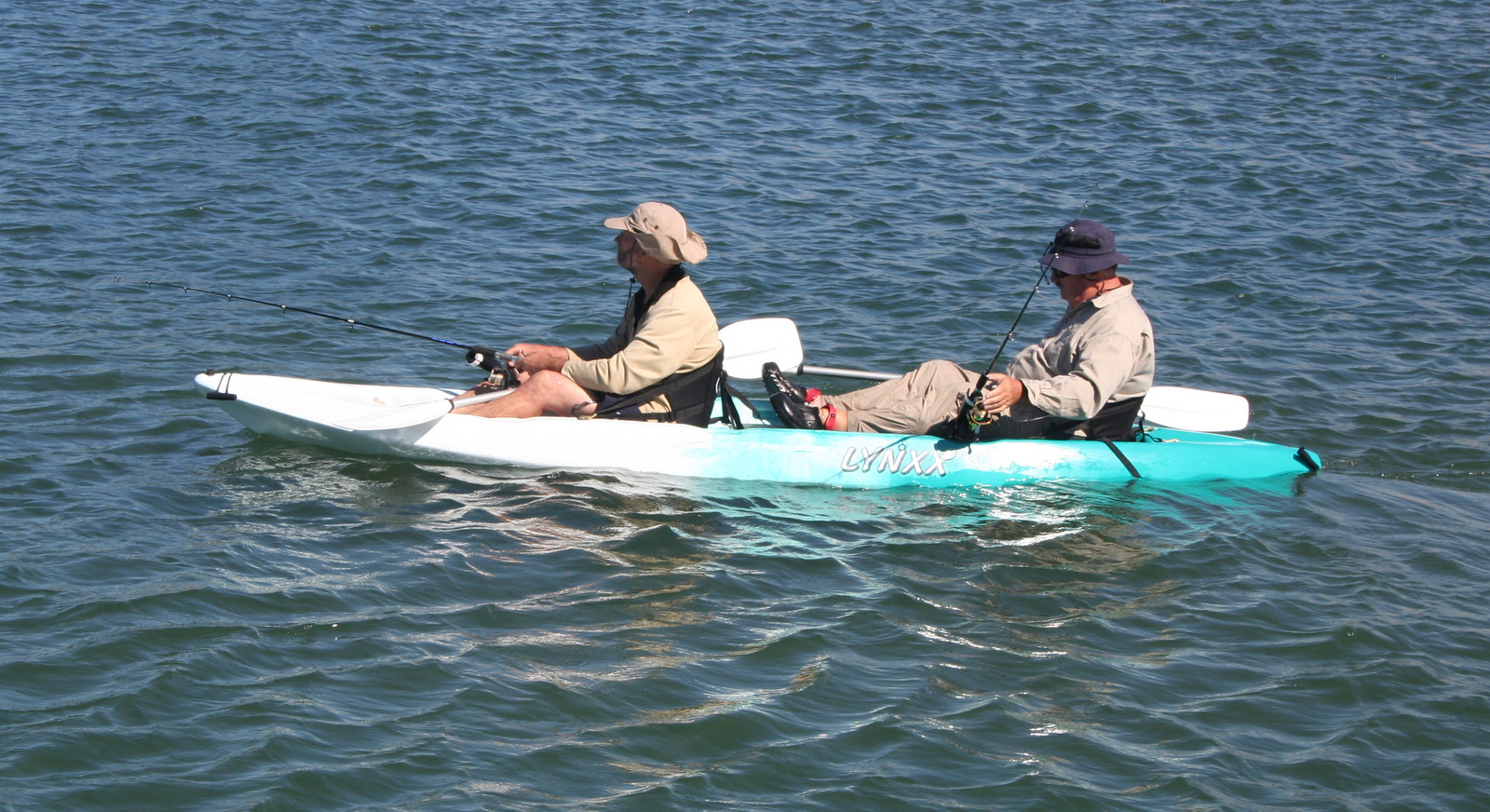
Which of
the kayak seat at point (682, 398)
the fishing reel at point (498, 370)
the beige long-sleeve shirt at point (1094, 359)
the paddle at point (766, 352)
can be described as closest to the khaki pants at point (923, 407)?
the beige long-sleeve shirt at point (1094, 359)

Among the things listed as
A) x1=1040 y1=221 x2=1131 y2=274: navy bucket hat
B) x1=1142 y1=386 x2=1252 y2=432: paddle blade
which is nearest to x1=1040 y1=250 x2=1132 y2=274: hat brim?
x1=1040 y1=221 x2=1131 y2=274: navy bucket hat

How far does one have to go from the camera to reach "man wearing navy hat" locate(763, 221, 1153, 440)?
254 inches

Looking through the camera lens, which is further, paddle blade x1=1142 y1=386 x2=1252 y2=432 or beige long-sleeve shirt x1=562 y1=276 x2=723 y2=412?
paddle blade x1=1142 y1=386 x2=1252 y2=432

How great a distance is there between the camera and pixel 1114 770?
4.50 meters

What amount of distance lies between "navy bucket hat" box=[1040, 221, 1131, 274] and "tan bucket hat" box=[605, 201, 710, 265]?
5.64ft

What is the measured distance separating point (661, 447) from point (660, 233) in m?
1.10

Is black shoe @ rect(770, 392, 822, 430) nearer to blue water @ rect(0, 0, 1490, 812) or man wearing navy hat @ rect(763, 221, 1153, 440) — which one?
man wearing navy hat @ rect(763, 221, 1153, 440)

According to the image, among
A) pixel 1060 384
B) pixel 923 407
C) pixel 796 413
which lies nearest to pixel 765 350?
pixel 796 413

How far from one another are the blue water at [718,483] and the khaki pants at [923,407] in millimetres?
413

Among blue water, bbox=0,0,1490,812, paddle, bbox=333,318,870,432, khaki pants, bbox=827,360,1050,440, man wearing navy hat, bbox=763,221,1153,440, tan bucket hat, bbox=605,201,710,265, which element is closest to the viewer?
blue water, bbox=0,0,1490,812

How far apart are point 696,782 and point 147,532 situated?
2.95m

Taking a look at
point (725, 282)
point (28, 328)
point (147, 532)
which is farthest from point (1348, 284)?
point (28, 328)

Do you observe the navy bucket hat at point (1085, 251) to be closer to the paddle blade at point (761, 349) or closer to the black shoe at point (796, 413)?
the black shoe at point (796, 413)

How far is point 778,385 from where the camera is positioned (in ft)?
23.2
